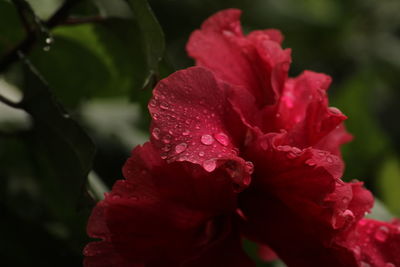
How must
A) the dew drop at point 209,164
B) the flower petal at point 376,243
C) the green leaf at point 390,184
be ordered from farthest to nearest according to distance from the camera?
1. the green leaf at point 390,184
2. the flower petal at point 376,243
3. the dew drop at point 209,164

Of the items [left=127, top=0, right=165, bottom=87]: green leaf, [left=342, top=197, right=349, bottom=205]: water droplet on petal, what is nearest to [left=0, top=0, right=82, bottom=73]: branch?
[left=127, top=0, right=165, bottom=87]: green leaf

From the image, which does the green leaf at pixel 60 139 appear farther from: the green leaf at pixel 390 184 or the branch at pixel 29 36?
the green leaf at pixel 390 184

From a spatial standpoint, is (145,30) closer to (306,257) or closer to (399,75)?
(306,257)

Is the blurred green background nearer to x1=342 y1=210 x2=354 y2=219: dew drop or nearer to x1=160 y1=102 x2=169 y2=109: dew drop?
x1=160 y1=102 x2=169 y2=109: dew drop

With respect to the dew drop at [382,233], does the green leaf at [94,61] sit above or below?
above

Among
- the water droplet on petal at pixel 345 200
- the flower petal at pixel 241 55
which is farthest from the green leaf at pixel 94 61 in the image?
the water droplet on petal at pixel 345 200

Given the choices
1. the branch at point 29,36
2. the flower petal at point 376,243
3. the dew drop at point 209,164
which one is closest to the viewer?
the dew drop at point 209,164

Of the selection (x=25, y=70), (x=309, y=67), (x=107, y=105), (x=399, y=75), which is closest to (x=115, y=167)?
(x=107, y=105)

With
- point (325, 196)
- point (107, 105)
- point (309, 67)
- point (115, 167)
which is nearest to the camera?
point (325, 196)
